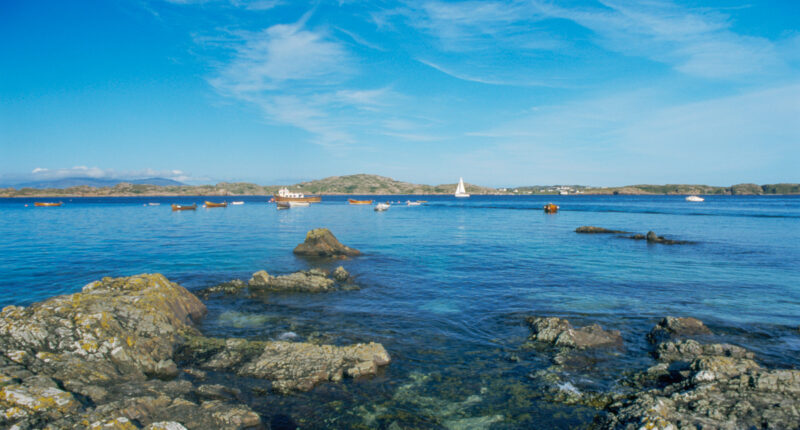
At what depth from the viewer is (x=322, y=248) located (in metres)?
32.5

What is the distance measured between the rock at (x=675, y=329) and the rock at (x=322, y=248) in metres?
22.7

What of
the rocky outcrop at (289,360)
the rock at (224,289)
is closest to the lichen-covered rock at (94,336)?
the rocky outcrop at (289,360)

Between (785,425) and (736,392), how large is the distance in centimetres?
121

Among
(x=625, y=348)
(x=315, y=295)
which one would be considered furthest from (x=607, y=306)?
(x=315, y=295)

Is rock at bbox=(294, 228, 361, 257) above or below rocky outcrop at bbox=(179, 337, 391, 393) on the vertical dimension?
above

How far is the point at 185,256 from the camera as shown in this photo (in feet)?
103

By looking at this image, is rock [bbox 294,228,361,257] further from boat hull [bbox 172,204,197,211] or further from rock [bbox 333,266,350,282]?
boat hull [bbox 172,204,197,211]

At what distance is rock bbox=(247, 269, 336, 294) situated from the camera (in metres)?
20.8

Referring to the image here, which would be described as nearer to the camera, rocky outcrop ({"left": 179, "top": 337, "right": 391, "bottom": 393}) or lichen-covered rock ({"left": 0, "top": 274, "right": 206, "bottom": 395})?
lichen-covered rock ({"left": 0, "top": 274, "right": 206, "bottom": 395})

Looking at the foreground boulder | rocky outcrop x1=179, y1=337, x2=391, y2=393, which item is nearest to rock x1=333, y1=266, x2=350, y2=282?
the foreground boulder

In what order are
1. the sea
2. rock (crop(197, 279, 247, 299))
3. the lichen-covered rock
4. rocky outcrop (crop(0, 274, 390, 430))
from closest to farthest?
rocky outcrop (crop(0, 274, 390, 430))
the lichen-covered rock
the sea
rock (crop(197, 279, 247, 299))

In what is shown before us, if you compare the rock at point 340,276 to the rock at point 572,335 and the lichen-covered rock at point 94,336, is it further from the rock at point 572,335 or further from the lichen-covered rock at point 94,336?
the rock at point 572,335

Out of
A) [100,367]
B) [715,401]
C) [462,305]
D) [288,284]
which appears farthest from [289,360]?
[715,401]

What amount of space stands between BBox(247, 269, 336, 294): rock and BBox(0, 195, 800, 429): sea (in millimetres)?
1118
